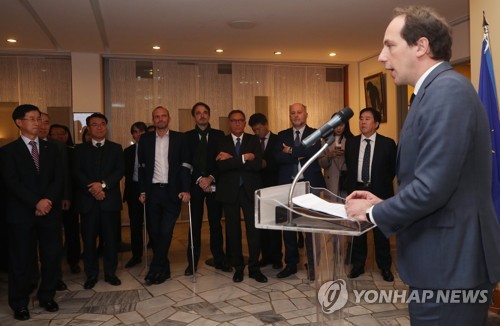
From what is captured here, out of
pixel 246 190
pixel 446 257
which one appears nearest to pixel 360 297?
pixel 246 190

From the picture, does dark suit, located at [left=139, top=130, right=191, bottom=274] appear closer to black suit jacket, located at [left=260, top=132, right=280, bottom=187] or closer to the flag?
black suit jacket, located at [left=260, top=132, right=280, bottom=187]

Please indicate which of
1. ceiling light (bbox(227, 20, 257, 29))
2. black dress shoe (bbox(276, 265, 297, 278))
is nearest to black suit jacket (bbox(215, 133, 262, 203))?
black dress shoe (bbox(276, 265, 297, 278))

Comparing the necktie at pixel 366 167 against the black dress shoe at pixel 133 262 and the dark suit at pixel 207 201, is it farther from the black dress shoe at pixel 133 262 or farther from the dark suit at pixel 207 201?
the black dress shoe at pixel 133 262

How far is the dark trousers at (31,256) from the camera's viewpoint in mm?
3635

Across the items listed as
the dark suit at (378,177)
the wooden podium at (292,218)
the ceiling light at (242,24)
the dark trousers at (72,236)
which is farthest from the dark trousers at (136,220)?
the wooden podium at (292,218)

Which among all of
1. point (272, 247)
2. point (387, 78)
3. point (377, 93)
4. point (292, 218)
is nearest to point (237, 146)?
point (272, 247)

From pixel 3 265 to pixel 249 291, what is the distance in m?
2.90

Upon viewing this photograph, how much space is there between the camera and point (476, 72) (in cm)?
370

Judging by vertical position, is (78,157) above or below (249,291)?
above

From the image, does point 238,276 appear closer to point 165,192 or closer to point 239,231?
point 239,231

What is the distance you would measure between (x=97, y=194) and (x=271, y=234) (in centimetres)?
→ 197

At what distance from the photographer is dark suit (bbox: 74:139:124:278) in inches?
174

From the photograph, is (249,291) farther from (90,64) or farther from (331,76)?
(331,76)

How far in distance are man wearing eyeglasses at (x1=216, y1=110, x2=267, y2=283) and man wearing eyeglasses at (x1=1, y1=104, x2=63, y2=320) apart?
159 cm
